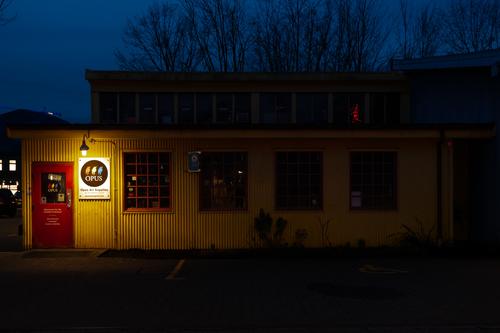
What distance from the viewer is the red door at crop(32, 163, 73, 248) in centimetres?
1248

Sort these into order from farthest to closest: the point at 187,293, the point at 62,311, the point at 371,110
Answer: the point at 371,110, the point at 187,293, the point at 62,311

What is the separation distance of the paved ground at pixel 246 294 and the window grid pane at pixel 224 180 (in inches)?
68.3

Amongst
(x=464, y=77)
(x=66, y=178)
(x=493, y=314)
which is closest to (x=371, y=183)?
(x=464, y=77)

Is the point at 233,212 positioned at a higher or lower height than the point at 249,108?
lower

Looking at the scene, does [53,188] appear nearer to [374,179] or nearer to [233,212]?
[233,212]

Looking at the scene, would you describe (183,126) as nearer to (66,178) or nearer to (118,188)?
(118,188)

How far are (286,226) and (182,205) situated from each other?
2628 millimetres

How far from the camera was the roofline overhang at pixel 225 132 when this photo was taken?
12.2 m

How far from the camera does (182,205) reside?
12.7 metres

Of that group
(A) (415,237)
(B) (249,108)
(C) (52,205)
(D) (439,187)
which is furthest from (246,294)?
(B) (249,108)

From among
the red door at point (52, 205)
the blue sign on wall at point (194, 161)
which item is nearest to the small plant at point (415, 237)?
the blue sign on wall at point (194, 161)

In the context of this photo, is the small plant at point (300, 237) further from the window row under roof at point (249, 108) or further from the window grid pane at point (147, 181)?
the window row under roof at point (249, 108)

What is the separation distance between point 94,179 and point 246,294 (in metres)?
5.73

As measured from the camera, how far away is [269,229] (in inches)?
494
